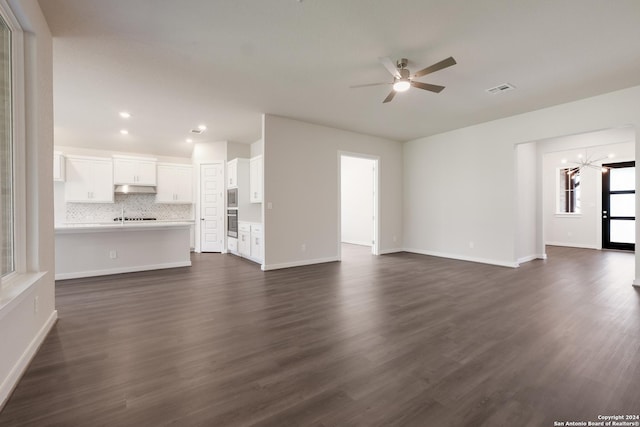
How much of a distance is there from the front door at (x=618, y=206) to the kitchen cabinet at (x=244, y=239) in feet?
31.4

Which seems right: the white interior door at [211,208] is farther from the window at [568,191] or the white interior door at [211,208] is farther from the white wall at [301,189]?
the window at [568,191]

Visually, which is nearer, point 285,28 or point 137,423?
point 137,423

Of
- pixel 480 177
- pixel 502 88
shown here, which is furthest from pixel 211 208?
pixel 502 88

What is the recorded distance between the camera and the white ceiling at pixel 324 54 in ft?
8.23

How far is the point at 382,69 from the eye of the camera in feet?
11.5

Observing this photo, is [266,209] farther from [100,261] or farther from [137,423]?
[137,423]

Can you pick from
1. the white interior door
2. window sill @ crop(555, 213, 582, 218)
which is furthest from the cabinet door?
window sill @ crop(555, 213, 582, 218)

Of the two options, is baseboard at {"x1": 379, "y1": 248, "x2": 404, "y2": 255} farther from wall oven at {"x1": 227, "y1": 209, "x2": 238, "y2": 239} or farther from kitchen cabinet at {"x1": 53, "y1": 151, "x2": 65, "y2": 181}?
kitchen cabinet at {"x1": 53, "y1": 151, "x2": 65, "y2": 181}

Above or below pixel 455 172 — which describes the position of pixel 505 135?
above

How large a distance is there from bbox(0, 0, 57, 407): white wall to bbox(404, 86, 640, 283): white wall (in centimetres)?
678

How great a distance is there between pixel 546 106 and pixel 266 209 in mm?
5255

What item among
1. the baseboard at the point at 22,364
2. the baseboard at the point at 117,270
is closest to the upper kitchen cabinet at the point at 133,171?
the baseboard at the point at 117,270

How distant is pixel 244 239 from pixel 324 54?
179 inches

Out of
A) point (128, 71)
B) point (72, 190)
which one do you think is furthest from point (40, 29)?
point (72, 190)
